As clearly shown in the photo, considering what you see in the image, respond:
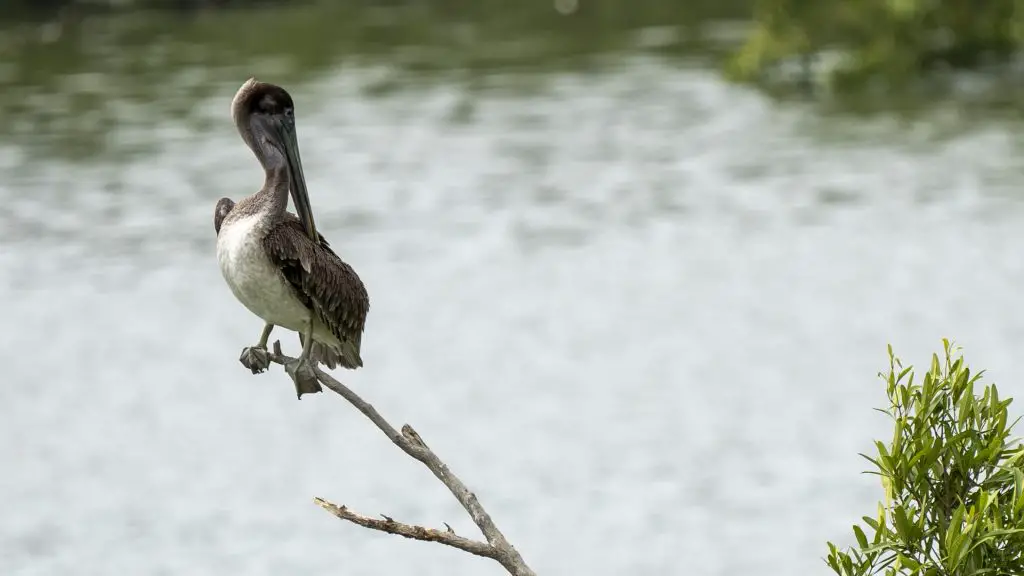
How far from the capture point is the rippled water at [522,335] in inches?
813

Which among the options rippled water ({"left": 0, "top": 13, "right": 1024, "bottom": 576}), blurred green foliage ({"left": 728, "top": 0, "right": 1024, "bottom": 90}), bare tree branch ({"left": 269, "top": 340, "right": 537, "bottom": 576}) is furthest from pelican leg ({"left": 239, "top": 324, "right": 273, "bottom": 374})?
blurred green foliage ({"left": 728, "top": 0, "right": 1024, "bottom": 90})

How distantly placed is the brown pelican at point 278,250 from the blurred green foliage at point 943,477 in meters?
2.21

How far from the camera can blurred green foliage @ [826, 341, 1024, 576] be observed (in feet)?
19.9

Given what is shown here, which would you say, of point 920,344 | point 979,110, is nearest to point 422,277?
point 920,344

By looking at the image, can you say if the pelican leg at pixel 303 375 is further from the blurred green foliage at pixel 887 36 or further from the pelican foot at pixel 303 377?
the blurred green foliage at pixel 887 36

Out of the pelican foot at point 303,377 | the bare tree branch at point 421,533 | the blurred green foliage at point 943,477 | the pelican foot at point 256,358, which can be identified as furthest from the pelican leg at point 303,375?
the blurred green foliage at point 943,477

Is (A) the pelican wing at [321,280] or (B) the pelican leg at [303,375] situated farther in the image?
(A) the pelican wing at [321,280]

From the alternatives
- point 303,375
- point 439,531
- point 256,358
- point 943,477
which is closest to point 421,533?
point 439,531

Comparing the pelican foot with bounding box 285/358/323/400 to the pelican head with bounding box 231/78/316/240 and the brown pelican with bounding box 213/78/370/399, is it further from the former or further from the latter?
the pelican head with bounding box 231/78/316/240

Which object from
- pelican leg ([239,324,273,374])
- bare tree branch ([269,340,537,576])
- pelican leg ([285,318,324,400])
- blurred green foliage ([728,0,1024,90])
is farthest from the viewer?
blurred green foliage ([728,0,1024,90])

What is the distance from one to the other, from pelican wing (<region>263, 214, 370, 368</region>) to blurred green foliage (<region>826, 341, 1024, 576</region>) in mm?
2310

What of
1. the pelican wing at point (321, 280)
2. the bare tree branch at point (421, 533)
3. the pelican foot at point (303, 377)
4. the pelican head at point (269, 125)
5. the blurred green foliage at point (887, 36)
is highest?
the blurred green foliage at point (887, 36)

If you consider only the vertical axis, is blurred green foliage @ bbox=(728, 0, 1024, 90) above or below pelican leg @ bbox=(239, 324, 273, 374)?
above

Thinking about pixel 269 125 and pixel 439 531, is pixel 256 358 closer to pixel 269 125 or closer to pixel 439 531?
pixel 269 125
